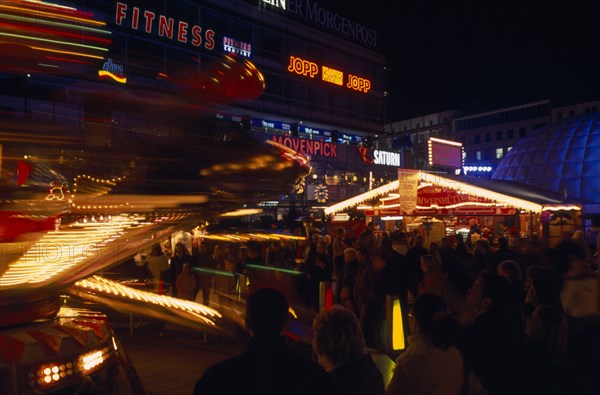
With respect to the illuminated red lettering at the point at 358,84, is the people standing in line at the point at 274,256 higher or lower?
lower

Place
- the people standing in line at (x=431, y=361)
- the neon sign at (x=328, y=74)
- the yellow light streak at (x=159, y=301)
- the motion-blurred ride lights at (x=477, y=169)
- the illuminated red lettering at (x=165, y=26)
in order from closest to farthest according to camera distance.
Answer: the people standing in line at (x=431, y=361), the yellow light streak at (x=159, y=301), the illuminated red lettering at (x=165, y=26), the neon sign at (x=328, y=74), the motion-blurred ride lights at (x=477, y=169)

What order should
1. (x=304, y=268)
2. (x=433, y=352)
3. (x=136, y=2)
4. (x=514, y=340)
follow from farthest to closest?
(x=136, y=2), (x=304, y=268), (x=514, y=340), (x=433, y=352)

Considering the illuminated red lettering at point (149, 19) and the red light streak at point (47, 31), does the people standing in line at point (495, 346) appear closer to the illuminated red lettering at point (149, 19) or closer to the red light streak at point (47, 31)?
the red light streak at point (47, 31)

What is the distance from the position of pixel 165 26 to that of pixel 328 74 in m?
15.8

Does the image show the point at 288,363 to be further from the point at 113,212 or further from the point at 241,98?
the point at 241,98

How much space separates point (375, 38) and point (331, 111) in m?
11.1

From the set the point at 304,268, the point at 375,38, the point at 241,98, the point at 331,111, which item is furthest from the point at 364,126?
the point at 241,98

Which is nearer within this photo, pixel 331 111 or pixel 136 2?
pixel 136 2

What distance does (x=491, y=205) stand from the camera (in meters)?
18.1

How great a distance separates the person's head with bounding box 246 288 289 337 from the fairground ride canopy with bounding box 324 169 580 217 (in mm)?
13575

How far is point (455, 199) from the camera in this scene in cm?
1858

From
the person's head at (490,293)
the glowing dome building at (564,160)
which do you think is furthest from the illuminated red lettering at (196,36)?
the person's head at (490,293)

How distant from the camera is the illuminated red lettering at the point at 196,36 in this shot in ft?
115

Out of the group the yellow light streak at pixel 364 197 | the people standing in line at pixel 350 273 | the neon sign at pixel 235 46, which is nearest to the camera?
the people standing in line at pixel 350 273
